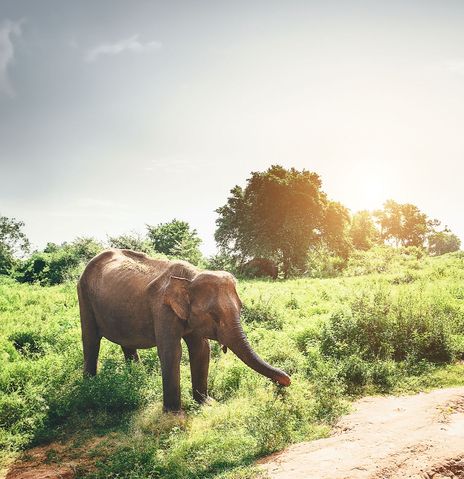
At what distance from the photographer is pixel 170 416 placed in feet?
23.5

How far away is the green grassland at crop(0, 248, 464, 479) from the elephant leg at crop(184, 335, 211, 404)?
25 cm

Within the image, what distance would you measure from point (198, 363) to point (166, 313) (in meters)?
1.24

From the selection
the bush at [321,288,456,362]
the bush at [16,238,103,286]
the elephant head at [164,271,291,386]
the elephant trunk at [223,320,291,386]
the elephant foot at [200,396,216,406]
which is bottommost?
the elephant foot at [200,396,216,406]

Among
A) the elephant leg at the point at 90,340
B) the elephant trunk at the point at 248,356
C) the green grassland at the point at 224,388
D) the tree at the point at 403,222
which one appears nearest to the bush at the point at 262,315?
the green grassland at the point at 224,388

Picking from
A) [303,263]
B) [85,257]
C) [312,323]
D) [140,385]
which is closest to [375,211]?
[303,263]

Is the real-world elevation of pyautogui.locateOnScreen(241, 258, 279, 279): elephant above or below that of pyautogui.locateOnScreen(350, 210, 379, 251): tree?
below

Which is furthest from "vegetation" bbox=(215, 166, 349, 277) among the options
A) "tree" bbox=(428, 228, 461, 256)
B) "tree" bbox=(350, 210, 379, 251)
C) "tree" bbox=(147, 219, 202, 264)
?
"tree" bbox=(428, 228, 461, 256)

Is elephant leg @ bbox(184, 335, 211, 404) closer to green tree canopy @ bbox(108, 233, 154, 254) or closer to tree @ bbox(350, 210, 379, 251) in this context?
green tree canopy @ bbox(108, 233, 154, 254)

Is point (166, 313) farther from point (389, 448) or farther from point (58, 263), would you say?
point (58, 263)

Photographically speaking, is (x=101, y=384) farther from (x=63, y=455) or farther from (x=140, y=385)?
(x=63, y=455)

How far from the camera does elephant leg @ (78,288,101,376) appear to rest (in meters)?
9.38

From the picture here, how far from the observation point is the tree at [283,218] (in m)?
35.5

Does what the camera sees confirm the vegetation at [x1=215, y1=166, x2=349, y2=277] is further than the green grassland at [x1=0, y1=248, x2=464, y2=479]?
Yes

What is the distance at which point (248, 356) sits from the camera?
6.48m
